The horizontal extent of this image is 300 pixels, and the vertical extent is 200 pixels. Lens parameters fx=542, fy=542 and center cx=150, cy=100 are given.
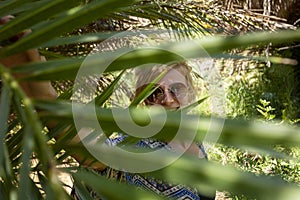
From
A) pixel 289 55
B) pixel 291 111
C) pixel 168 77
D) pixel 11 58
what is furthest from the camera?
pixel 289 55

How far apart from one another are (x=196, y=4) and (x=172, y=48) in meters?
1.52

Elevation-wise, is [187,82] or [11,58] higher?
[11,58]

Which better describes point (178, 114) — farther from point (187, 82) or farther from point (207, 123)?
point (187, 82)

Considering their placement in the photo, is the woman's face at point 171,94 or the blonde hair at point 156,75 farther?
the woman's face at point 171,94

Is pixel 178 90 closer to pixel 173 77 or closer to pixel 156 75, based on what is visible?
pixel 173 77

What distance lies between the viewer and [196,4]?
186 cm

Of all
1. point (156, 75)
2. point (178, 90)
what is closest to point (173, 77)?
point (178, 90)

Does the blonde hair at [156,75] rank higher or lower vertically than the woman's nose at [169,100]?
higher

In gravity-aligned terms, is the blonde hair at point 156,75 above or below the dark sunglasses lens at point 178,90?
above

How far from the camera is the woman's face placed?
1.22 meters

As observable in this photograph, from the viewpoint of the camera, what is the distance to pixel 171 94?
1239mm

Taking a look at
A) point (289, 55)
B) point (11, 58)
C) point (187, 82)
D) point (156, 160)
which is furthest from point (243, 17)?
point (289, 55)

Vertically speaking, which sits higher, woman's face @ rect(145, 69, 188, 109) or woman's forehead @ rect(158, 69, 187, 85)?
woman's forehead @ rect(158, 69, 187, 85)

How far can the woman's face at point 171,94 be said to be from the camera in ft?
4.02
